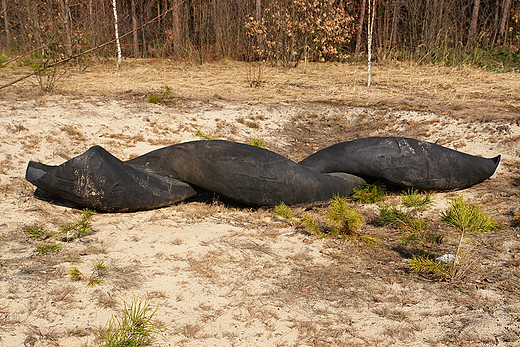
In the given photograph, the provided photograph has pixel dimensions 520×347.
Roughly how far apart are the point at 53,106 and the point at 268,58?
7948mm

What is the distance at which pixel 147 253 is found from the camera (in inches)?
130

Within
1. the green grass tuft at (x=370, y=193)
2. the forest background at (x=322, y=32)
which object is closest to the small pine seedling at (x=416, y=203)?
the green grass tuft at (x=370, y=193)

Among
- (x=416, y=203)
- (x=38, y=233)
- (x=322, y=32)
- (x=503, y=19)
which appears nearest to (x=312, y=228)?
(x=416, y=203)

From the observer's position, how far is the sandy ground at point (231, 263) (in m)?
2.41

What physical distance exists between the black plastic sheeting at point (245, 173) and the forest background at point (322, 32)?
826 centimetres

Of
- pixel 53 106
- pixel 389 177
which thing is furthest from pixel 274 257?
pixel 53 106

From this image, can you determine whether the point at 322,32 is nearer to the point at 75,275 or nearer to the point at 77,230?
the point at 77,230

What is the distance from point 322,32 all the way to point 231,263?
11.1 m

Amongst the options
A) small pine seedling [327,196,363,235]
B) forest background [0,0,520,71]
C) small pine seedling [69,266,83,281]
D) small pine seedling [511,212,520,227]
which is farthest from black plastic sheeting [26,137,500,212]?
forest background [0,0,520,71]

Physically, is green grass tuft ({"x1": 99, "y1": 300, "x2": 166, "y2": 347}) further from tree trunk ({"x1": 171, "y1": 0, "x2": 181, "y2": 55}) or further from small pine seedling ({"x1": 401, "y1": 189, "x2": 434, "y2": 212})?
tree trunk ({"x1": 171, "y1": 0, "x2": 181, "y2": 55})

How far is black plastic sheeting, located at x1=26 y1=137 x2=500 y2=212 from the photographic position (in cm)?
399

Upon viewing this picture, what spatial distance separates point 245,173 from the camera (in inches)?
170

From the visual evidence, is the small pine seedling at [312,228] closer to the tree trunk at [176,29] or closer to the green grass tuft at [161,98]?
the green grass tuft at [161,98]

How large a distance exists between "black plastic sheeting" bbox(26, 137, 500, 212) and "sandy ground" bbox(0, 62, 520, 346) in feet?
0.57
